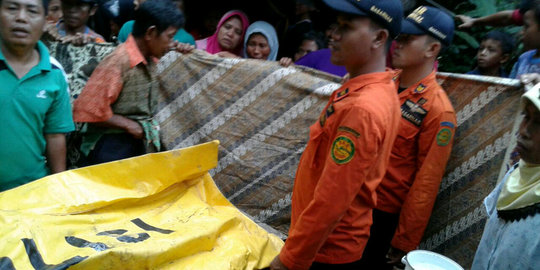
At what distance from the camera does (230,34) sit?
3979 mm

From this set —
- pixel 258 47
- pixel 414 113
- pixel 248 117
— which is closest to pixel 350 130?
pixel 414 113

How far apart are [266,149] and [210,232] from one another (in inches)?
48.1

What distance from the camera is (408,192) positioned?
232 centimetres

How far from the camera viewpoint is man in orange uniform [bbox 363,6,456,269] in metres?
2.22

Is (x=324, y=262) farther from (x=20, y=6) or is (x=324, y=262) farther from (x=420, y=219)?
(x=20, y=6)

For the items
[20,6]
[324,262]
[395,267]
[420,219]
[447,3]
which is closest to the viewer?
[324,262]

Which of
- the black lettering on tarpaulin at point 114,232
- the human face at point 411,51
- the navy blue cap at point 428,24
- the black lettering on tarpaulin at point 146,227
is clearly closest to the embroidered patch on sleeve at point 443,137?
the human face at point 411,51

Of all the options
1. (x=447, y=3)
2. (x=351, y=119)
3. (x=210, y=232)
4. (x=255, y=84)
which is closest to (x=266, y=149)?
(x=255, y=84)

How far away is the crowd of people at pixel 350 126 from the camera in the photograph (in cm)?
153

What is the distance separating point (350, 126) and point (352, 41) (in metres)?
0.36

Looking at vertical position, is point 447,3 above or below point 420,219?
above

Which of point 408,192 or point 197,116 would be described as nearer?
point 408,192

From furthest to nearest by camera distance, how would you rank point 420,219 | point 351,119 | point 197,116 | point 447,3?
point 447,3
point 197,116
point 420,219
point 351,119

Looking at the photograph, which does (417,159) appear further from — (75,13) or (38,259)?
(75,13)
